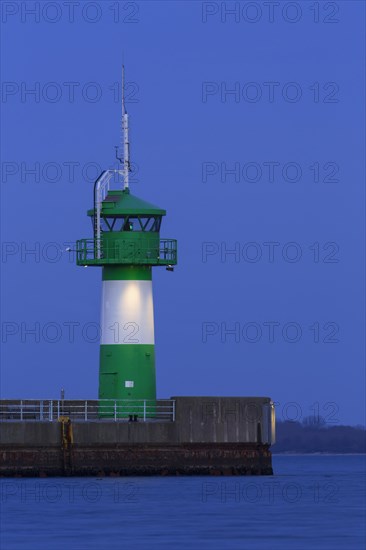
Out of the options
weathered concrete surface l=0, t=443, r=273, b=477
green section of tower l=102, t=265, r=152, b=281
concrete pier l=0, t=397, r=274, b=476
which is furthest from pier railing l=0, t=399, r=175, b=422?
green section of tower l=102, t=265, r=152, b=281

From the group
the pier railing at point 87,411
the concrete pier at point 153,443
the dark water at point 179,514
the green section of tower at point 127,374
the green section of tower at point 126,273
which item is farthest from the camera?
the green section of tower at point 126,273

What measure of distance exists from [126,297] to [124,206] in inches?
116

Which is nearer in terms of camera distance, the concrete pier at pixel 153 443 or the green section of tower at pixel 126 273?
the concrete pier at pixel 153 443

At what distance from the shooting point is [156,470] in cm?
6384

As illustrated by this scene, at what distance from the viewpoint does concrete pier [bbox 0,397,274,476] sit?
63.1 metres

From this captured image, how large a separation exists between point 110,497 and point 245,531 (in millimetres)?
8105

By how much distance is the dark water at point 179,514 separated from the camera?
5094 cm

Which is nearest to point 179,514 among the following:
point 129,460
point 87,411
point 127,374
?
point 129,460

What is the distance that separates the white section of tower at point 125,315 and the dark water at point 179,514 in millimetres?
4751

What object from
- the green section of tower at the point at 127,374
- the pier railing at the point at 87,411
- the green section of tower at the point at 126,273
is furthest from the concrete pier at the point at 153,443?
the green section of tower at the point at 126,273

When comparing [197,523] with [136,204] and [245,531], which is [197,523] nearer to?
[245,531]

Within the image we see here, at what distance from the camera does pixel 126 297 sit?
6556 centimetres

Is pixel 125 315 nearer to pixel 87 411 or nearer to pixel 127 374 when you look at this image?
pixel 127 374

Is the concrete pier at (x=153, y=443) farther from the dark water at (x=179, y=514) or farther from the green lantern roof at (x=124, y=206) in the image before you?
the green lantern roof at (x=124, y=206)
